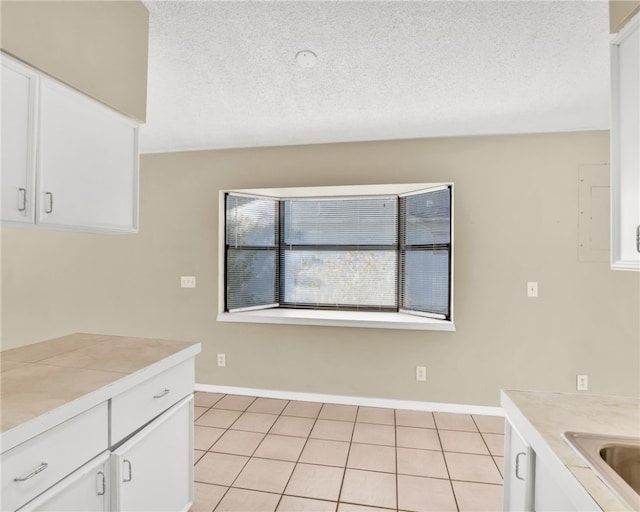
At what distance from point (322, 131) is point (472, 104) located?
3.73 ft

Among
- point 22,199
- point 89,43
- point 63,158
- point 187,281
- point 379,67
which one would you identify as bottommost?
point 187,281

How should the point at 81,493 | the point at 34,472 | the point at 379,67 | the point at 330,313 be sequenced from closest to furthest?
the point at 34,472
the point at 81,493
the point at 379,67
the point at 330,313

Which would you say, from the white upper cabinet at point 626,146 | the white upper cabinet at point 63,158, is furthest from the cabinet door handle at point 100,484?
the white upper cabinet at point 626,146

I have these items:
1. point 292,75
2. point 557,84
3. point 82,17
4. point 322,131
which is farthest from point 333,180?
point 82,17

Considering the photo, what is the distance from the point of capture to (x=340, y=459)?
2.28m

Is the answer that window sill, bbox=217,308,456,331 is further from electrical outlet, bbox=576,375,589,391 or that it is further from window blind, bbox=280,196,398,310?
electrical outlet, bbox=576,375,589,391

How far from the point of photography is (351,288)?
3367mm

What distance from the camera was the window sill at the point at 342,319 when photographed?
2.87 metres

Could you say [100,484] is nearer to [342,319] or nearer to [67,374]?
[67,374]

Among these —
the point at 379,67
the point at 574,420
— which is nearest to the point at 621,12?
the point at 379,67

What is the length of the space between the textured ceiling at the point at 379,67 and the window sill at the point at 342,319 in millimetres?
1575

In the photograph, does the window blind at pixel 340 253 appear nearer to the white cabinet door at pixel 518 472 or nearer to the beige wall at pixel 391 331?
the beige wall at pixel 391 331

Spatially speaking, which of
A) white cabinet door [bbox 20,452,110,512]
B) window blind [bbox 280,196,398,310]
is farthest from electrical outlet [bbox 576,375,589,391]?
white cabinet door [bbox 20,452,110,512]

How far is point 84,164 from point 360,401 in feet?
8.84
